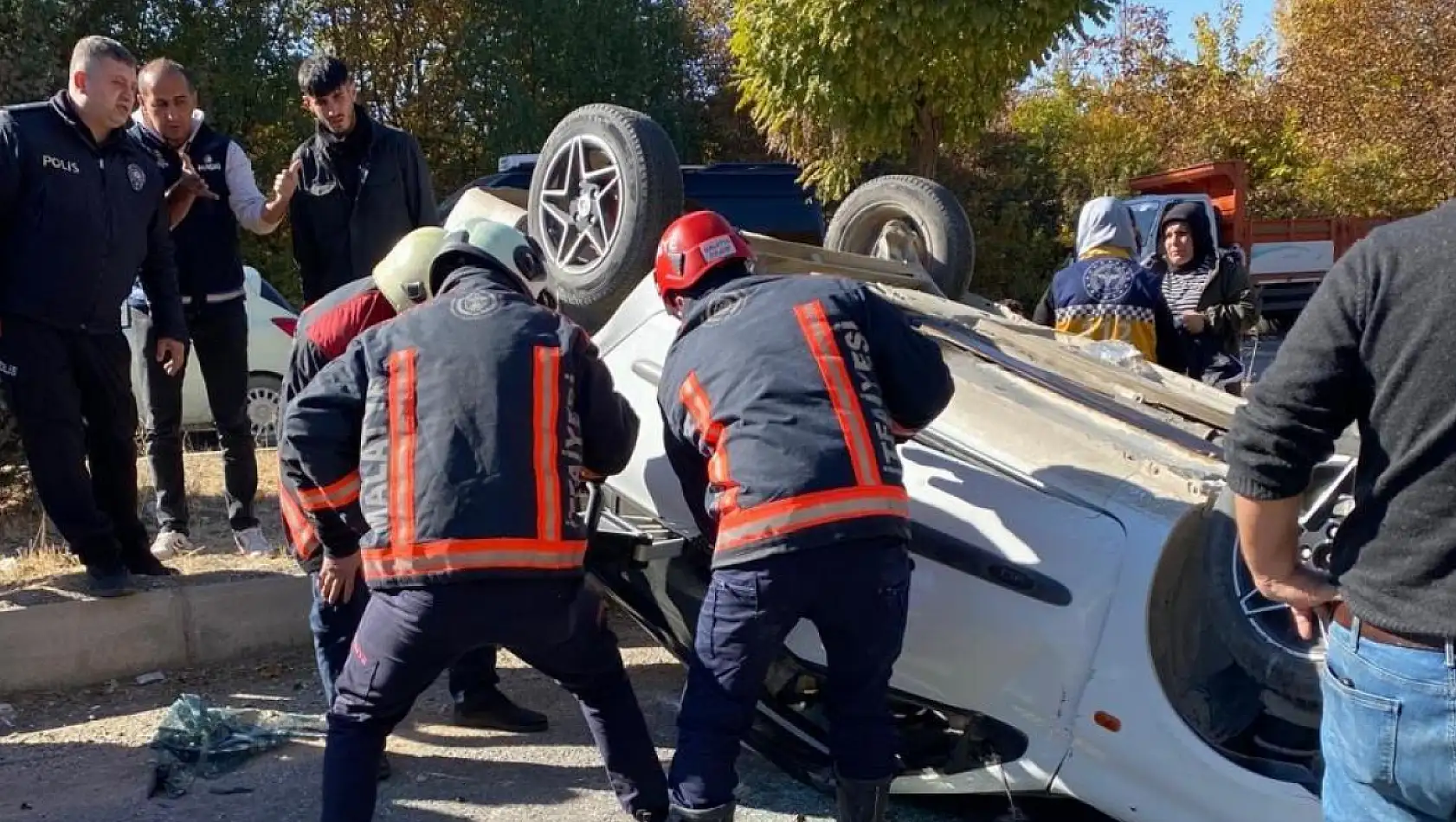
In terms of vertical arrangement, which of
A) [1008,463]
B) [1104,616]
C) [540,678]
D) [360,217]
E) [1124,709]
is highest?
[360,217]

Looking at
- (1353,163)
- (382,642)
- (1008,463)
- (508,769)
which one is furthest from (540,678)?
(1353,163)

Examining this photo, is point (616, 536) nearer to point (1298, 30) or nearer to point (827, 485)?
point (827, 485)

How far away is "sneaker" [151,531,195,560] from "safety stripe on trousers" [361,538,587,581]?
258 centimetres

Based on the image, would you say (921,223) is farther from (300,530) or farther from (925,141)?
(925,141)

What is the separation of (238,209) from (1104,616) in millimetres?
3552

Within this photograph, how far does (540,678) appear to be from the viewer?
447 centimetres

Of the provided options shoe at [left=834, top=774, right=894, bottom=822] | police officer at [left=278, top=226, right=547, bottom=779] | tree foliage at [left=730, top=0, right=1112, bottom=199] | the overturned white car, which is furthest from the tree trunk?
shoe at [left=834, top=774, right=894, bottom=822]

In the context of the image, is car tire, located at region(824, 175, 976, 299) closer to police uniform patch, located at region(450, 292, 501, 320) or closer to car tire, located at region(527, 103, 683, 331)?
car tire, located at region(527, 103, 683, 331)

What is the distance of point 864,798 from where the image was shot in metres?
2.91

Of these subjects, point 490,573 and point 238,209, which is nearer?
point 490,573

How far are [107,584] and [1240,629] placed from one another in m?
3.52

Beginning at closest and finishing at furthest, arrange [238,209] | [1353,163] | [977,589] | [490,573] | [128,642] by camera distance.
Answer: [490,573]
[977,589]
[128,642]
[238,209]
[1353,163]

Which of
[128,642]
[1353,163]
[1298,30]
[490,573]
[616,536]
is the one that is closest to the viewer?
[490,573]

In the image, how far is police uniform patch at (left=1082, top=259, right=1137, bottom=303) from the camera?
5.21 m
